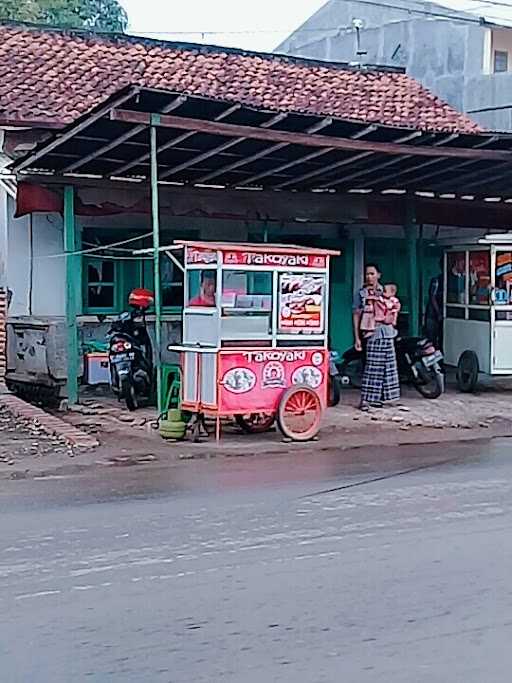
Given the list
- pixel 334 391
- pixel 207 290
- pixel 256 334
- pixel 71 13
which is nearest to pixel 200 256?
pixel 207 290

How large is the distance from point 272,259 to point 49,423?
3.23m

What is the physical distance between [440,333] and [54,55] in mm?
7884

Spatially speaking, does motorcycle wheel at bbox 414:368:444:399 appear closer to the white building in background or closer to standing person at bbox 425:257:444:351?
standing person at bbox 425:257:444:351

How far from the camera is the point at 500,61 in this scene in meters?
33.6

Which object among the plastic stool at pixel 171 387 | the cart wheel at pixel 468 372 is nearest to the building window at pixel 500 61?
the cart wheel at pixel 468 372

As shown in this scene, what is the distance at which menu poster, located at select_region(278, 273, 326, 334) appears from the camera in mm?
12617

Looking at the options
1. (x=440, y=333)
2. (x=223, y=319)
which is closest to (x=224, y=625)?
(x=223, y=319)

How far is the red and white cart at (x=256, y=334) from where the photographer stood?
1226 cm

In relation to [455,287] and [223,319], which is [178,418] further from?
[455,287]

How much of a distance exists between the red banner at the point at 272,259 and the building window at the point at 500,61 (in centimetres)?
2245

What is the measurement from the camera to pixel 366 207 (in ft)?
58.3

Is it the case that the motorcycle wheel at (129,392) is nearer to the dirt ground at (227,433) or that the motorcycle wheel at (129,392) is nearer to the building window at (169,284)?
the dirt ground at (227,433)

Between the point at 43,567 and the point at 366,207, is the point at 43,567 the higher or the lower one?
the lower one

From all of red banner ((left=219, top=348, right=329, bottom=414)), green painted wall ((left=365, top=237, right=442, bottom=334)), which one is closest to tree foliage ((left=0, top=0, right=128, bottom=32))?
green painted wall ((left=365, top=237, right=442, bottom=334))
